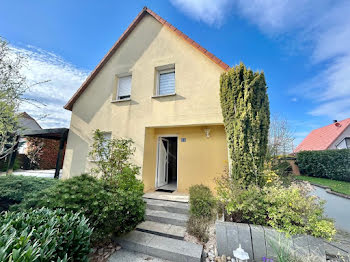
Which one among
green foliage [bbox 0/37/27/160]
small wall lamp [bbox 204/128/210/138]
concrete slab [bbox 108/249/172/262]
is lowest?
concrete slab [bbox 108/249/172/262]

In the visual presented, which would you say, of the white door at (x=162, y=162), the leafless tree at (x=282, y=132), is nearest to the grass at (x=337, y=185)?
the leafless tree at (x=282, y=132)

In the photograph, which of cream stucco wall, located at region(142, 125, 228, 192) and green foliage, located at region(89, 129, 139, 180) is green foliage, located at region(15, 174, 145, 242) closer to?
green foliage, located at region(89, 129, 139, 180)

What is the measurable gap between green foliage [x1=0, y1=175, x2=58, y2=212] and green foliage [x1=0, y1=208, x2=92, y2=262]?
3357mm

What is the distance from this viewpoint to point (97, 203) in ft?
10.6

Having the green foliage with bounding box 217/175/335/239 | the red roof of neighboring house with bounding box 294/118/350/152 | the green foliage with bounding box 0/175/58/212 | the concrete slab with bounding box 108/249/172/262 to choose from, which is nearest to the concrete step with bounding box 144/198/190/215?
the green foliage with bounding box 217/175/335/239

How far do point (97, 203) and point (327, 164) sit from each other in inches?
737

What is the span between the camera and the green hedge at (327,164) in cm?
1220

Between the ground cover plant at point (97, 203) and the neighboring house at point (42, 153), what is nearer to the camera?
the ground cover plant at point (97, 203)

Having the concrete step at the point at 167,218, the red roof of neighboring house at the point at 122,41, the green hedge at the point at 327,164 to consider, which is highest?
the red roof of neighboring house at the point at 122,41

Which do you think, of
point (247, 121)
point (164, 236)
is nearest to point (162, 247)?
point (164, 236)

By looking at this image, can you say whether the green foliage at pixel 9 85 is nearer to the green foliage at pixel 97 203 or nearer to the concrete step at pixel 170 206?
the green foliage at pixel 97 203

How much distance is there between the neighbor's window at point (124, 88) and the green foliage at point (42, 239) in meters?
6.62

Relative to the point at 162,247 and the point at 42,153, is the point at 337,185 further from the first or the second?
the point at 42,153

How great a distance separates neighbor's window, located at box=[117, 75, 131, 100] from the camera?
319 inches
